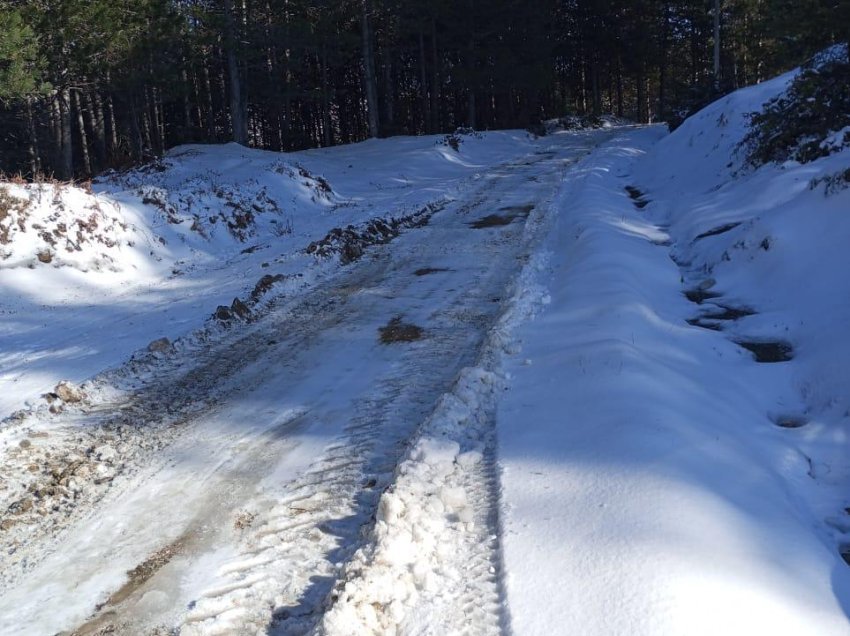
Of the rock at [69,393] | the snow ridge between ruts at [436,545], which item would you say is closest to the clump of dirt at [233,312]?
the rock at [69,393]

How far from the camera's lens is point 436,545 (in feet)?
10.6

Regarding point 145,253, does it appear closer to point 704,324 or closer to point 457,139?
point 704,324

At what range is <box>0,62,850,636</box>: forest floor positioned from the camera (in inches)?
114

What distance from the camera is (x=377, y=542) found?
3.19 m

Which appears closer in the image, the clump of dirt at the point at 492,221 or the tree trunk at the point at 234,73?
the clump of dirt at the point at 492,221

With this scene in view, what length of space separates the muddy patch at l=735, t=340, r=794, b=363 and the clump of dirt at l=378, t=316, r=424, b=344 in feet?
9.27

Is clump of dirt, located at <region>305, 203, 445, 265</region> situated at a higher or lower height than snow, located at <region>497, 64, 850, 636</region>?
higher

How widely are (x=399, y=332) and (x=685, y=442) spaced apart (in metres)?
3.34

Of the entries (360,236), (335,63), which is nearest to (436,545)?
(360,236)

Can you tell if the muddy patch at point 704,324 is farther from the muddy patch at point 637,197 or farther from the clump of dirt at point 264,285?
the muddy patch at point 637,197

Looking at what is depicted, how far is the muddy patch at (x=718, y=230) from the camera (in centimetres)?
867

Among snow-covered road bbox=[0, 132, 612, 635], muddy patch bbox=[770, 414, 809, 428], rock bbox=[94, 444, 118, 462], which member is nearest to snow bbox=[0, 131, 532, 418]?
snow-covered road bbox=[0, 132, 612, 635]

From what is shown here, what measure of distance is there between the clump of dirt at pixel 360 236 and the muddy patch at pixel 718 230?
4.70 meters

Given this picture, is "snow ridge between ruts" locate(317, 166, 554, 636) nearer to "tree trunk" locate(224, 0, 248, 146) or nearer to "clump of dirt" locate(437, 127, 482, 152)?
"clump of dirt" locate(437, 127, 482, 152)
